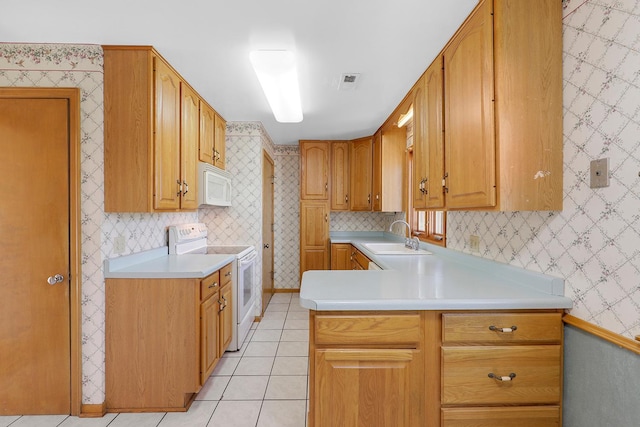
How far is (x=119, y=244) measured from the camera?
6.23 ft

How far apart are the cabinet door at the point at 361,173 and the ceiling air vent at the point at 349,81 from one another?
1631 mm

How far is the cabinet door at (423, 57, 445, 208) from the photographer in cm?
168

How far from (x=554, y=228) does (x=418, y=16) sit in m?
1.24

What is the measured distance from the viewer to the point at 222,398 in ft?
6.42

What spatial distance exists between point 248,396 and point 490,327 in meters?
1.64

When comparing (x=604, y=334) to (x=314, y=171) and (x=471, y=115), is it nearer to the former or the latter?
(x=471, y=115)

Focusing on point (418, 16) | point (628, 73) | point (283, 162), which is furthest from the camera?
point (283, 162)

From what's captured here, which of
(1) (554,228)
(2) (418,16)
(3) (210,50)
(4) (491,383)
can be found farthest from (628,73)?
(3) (210,50)

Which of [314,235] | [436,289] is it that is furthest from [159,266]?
[314,235]

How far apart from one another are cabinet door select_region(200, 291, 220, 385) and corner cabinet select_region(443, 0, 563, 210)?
1804mm

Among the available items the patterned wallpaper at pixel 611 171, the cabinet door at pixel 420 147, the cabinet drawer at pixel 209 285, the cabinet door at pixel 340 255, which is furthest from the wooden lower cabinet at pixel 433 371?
the cabinet door at pixel 340 255

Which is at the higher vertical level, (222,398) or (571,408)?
(571,408)

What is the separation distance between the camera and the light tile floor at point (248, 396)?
1728 millimetres

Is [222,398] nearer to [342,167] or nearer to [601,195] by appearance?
[601,195]
